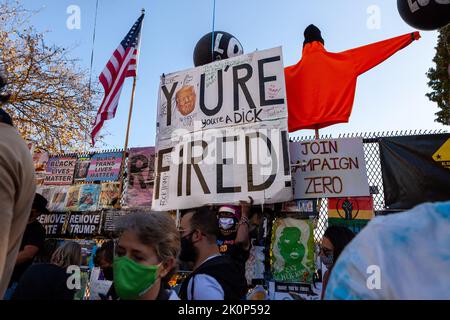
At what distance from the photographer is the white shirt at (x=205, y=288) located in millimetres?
2510

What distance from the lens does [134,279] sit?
7.32 feet

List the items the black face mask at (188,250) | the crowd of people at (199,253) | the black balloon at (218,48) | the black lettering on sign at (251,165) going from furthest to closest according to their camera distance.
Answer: the black balloon at (218,48) < the black lettering on sign at (251,165) < the black face mask at (188,250) < the crowd of people at (199,253)

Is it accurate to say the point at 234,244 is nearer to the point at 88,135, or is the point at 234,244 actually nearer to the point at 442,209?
the point at 442,209

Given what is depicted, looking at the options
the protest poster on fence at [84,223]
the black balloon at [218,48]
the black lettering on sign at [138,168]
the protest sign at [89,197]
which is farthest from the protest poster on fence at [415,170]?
the protest sign at [89,197]

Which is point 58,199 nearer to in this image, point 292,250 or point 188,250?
point 188,250

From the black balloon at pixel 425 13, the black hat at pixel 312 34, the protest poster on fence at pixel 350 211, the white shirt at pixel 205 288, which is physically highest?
the black hat at pixel 312 34

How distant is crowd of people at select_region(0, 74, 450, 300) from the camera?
669mm

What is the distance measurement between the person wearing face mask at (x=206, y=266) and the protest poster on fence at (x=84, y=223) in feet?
10.9

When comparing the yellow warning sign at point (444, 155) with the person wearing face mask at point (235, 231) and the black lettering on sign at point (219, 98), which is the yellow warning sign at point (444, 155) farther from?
the black lettering on sign at point (219, 98)

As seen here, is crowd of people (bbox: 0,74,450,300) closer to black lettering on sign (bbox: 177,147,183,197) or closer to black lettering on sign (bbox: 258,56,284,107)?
black lettering on sign (bbox: 177,147,183,197)

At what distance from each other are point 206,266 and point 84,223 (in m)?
4.13

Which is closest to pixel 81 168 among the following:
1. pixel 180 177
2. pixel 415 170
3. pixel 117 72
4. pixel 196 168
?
pixel 117 72
